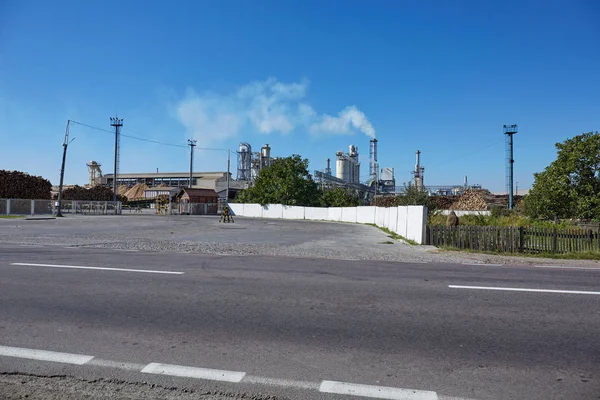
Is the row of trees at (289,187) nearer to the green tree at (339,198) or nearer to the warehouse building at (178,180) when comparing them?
the green tree at (339,198)

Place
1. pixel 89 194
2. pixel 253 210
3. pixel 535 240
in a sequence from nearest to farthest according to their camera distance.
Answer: pixel 535 240 → pixel 253 210 → pixel 89 194

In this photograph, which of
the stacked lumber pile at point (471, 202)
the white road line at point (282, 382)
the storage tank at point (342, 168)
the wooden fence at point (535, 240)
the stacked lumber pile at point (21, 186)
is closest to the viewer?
the white road line at point (282, 382)

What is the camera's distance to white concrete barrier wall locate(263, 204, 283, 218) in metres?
63.0

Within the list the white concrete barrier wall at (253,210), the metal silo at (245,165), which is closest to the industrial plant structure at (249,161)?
the metal silo at (245,165)

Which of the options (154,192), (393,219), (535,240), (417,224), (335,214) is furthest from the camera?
(154,192)

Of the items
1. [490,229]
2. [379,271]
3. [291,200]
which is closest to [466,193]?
[291,200]

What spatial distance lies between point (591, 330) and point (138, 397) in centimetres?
514

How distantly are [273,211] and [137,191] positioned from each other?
5429cm

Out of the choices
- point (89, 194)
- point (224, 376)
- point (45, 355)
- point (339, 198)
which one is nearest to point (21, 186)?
point (89, 194)

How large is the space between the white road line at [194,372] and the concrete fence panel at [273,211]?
58.8 meters

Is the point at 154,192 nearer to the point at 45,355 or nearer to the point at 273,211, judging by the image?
the point at 273,211

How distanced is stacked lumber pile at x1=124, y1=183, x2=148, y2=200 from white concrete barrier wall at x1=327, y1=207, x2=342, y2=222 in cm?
6112

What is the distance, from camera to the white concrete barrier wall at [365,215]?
4397 cm

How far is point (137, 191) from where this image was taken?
342ft
